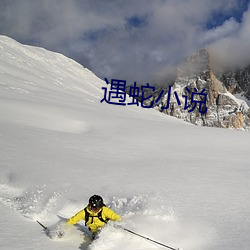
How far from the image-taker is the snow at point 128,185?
17.7 ft

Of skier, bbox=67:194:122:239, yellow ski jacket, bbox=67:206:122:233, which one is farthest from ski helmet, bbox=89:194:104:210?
yellow ski jacket, bbox=67:206:122:233

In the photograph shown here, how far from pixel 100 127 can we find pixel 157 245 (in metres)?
11.6

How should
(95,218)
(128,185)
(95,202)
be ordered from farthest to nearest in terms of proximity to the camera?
1. (128,185)
2. (95,218)
3. (95,202)

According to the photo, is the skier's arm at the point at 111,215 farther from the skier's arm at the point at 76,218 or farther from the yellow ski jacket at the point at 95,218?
the skier's arm at the point at 76,218

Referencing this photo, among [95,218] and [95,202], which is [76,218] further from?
[95,202]

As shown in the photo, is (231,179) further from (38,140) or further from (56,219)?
(38,140)

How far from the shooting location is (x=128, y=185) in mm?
7871

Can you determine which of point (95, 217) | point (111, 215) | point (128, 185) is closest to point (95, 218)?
point (95, 217)

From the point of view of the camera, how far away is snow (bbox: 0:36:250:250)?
17.7 ft

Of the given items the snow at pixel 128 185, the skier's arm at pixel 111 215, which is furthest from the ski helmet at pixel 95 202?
the snow at pixel 128 185

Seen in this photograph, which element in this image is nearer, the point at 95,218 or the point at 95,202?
the point at 95,202

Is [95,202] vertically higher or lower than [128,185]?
lower

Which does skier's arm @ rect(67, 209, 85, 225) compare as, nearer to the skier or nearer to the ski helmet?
the skier

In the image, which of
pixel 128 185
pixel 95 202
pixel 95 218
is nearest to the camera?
pixel 95 202
